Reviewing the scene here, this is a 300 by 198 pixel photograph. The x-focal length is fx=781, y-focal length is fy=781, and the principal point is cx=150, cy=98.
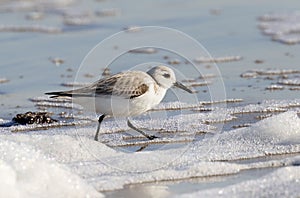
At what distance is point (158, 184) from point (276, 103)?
2834 mm

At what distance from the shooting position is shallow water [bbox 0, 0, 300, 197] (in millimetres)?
7387

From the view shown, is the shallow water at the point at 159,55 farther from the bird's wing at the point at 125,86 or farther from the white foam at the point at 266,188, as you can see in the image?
the bird's wing at the point at 125,86

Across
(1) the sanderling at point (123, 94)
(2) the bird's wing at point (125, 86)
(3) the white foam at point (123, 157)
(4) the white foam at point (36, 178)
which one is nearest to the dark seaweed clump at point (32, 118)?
(3) the white foam at point (123, 157)

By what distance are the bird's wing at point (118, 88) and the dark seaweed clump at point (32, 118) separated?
878 mm

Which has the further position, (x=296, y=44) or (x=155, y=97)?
(x=296, y=44)

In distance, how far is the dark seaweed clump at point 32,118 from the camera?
745 cm

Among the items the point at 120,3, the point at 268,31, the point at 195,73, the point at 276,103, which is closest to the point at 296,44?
the point at 268,31

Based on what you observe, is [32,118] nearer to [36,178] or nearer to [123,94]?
[123,94]

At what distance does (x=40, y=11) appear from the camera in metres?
15.4

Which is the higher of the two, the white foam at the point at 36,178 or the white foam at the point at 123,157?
the white foam at the point at 36,178

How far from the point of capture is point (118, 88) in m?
6.59

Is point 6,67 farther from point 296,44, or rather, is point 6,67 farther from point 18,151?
point 18,151

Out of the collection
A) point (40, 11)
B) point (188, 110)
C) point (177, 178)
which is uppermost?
point (177, 178)

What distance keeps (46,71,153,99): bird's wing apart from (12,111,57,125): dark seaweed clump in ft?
2.88
